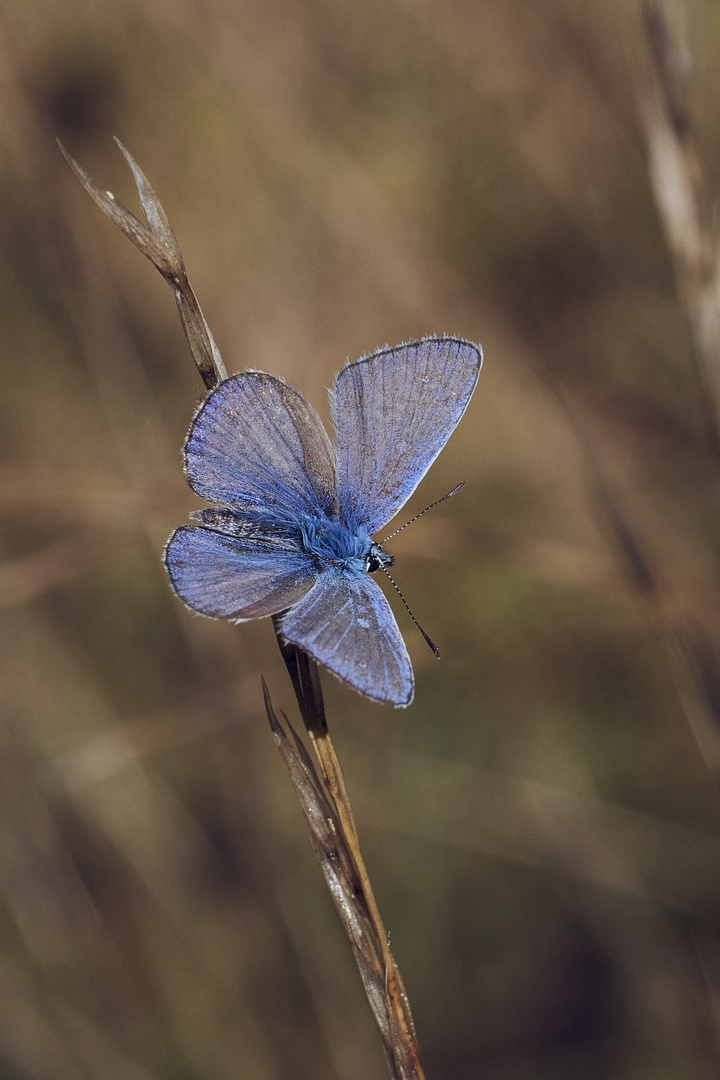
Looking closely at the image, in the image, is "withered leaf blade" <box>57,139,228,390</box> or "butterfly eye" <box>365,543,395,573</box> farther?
"butterfly eye" <box>365,543,395,573</box>

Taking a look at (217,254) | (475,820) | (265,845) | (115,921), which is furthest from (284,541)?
(217,254)

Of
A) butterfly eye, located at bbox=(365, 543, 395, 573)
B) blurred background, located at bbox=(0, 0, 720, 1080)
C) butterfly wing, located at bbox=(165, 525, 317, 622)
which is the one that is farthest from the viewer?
blurred background, located at bbox=(0, 0, 720, 1080)

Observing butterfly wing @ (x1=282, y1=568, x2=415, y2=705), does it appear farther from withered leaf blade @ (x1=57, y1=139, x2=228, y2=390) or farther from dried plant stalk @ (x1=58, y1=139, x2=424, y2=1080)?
withered leaf blade @ (x1=57, y1=139, x2=228, y2=390)

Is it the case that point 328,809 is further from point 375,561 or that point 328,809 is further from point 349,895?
point 375,561

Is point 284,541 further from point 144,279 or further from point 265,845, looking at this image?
point 144,279

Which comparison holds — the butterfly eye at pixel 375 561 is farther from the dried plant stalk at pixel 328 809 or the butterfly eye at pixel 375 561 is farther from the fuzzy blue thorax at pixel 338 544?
the dried plant stalk at pixel 328 809

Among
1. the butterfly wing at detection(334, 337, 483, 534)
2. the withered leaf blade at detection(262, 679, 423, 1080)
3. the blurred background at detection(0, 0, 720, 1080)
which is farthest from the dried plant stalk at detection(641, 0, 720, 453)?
the withered leaf blade at detection(262, 679, 423, 1080)
